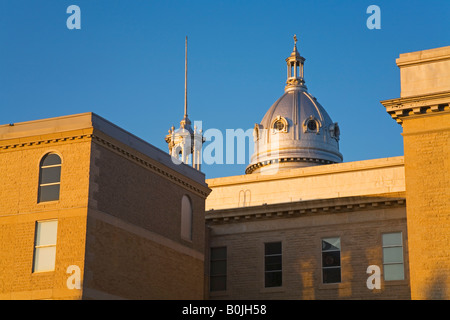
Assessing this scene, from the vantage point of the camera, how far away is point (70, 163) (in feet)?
130

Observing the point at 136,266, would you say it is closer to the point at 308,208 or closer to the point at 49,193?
the point at 49,193

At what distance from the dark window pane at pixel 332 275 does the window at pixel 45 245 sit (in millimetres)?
15063

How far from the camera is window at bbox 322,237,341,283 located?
156 ft

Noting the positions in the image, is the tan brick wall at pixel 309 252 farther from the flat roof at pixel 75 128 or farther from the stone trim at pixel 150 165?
the flat roof at pixel 75 128

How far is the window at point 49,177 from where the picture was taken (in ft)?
131

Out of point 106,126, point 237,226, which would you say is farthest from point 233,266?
point 106,126

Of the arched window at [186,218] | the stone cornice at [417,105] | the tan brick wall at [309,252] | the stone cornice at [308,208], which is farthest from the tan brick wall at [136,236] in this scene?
the stone cornice at [417,105]

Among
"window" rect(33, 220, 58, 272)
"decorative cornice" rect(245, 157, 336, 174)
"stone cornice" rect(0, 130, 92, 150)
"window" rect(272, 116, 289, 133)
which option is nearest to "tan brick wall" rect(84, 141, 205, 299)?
"stone cornice" rect(0, 130, 92, 150)

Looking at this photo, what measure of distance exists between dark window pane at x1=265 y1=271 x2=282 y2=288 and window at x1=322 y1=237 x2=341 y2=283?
7.92 feet

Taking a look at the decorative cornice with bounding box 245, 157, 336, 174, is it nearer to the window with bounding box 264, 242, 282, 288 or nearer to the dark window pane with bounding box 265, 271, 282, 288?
the window with bounding box 264, 242, 282, 288

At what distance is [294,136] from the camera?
7706cm

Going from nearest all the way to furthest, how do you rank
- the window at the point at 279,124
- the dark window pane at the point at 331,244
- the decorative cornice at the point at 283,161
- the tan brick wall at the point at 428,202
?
the tan brick wall at the point at 428,202
the dark window pane at the point at 331,244
the decorative cornice at the point at 283,161
the window at the point at 279,124

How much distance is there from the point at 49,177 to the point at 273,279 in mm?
14384

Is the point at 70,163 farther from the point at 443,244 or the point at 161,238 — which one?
the point at 443,244
